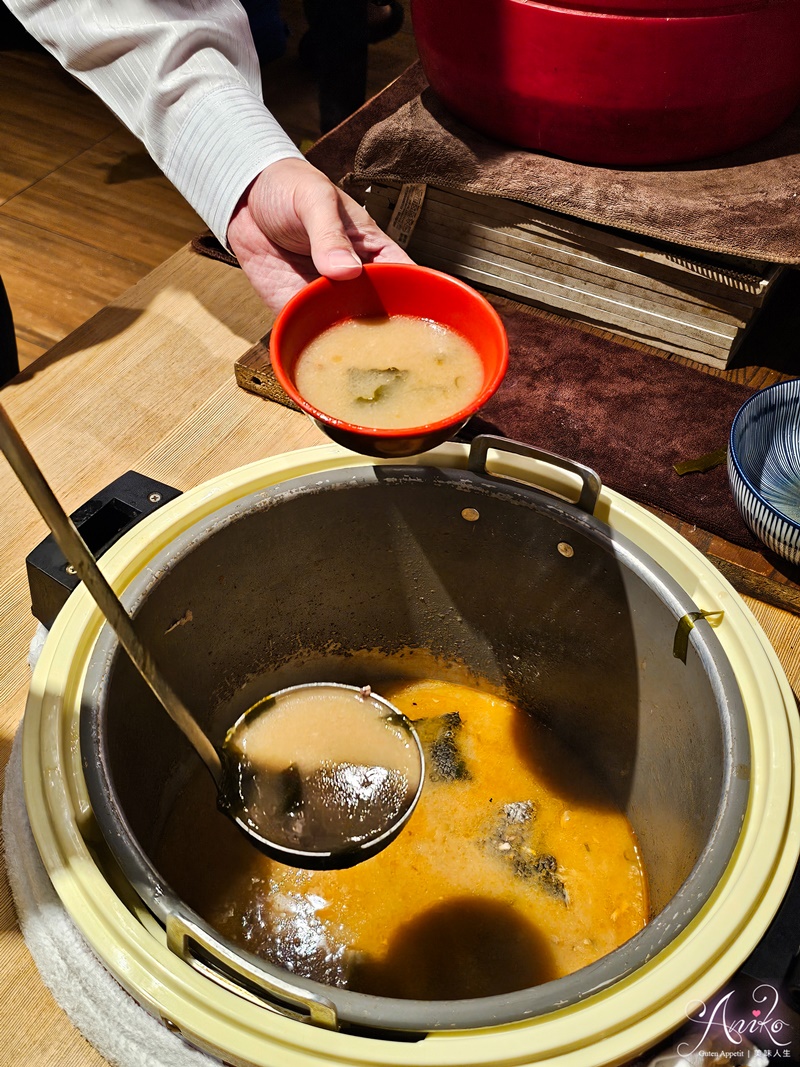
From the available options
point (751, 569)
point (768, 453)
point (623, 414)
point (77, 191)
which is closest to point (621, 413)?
point (623, 414)

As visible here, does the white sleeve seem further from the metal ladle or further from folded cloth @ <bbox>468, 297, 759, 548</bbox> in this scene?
the metal ladle

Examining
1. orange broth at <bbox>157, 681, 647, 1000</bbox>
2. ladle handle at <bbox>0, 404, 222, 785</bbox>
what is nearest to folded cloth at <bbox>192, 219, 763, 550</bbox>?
orange broth at <bbox>157, 681, 647, 1000</bbox>

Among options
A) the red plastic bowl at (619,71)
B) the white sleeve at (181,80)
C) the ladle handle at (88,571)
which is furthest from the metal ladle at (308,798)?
the red plastic bowl at (619,71)

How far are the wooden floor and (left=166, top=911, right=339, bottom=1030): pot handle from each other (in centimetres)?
191

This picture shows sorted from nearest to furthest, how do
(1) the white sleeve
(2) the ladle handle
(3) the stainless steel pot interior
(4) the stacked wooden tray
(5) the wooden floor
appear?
(2) the ladle handle, (3) the stainless steel pot interior, (1) the white sleeve, (4) the stacked wooden tray, (5) the wooden floor

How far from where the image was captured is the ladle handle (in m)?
0.55

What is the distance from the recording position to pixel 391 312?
1.05m

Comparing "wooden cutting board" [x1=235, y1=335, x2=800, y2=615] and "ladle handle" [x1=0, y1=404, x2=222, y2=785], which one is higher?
"ladle handle" [x1=0, y1=404, x2=222, y2=785]

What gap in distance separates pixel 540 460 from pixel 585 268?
0.62 metres

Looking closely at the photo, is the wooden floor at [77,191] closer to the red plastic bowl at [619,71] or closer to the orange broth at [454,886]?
the red plastic bowl at [619,71]

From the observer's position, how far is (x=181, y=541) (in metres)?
0.96

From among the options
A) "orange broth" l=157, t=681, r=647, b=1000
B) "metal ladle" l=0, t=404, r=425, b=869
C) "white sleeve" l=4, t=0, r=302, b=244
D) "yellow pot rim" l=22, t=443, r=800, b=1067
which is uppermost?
"white sleeve" l=4, t=0, r=302, b=244

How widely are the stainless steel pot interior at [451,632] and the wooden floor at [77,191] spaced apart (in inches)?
58.6

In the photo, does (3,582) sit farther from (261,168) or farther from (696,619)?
(696,619)
